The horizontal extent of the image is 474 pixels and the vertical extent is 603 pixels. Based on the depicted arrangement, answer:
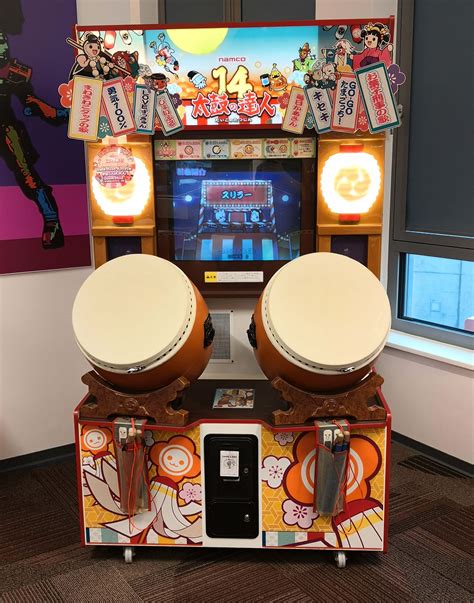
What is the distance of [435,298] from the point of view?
11.4 ft

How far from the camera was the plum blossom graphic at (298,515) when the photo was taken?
7.54 ft

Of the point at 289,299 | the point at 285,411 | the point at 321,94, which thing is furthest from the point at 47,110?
the point at 285,411

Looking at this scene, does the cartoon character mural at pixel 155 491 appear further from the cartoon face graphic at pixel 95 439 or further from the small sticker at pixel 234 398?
the small sticker at pixel 234 398

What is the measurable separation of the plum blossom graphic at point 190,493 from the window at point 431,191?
5.44 feet

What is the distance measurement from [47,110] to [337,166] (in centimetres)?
145

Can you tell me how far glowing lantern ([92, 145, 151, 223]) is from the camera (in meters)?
2.49

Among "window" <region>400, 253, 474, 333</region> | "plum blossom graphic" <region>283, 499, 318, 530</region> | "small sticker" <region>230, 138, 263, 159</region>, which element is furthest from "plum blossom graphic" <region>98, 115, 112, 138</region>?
"window" <region>400, 253, 474, 333</region>

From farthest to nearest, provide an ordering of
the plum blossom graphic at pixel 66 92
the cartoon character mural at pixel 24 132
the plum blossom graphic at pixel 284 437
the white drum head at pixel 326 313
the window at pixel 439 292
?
the window at pixel 439 292
the cartoon character mural at pixel 24 132
the plum blossom graphic at pixel 66 92
the plum blossom graphic at pixel 284 437
the white drum head at pixel 326 313

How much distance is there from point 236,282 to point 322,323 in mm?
522

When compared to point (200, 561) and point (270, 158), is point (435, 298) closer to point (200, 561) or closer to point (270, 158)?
point (270, 158)

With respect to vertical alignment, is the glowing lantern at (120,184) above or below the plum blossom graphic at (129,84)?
below

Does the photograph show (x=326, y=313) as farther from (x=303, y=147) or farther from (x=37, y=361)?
(x=37, y=361)

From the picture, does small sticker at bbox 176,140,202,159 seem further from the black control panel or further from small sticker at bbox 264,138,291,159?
the black control panel

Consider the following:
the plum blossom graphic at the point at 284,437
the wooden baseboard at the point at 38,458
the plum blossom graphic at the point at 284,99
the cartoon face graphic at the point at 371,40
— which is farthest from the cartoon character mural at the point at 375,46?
the wooden baseboard at the point at 38,458
